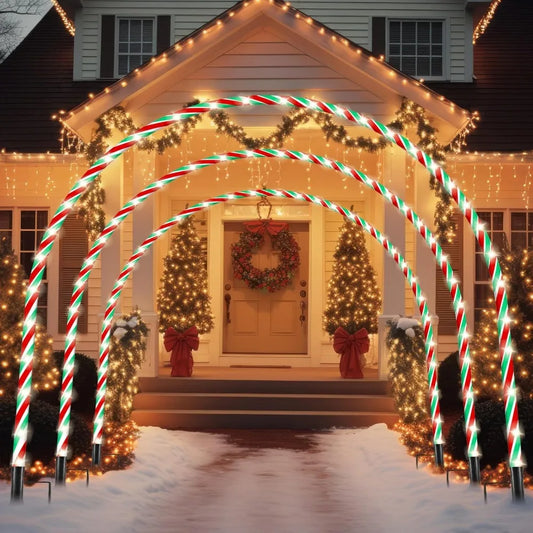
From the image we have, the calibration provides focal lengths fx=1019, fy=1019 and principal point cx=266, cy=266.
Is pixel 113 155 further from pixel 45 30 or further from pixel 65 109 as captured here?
pixel 45 30

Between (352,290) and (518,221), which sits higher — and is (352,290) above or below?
below

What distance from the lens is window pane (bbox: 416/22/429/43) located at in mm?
17828

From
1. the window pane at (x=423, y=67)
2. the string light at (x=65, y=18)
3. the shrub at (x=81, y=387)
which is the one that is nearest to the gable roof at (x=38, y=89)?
the string light at (x=65, y=18)

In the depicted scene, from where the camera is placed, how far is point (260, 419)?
1316cm

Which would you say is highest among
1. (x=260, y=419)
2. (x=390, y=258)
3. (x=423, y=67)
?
(x=423, y=67)

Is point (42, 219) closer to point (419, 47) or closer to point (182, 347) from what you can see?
point (182, 347)

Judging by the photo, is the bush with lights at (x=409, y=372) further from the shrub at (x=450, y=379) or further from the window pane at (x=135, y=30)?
the window pane at (x=135, y=30)

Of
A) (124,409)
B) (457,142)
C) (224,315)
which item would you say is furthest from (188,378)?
(457,142)

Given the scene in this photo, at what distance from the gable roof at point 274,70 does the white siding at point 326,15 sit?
171 inches

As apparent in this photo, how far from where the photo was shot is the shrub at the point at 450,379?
1438 cm

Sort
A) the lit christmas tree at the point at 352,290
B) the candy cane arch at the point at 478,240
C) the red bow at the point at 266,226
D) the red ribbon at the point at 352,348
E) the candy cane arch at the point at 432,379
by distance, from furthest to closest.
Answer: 1. the red bow at the point at 266,226
2. the lit christmas tree at the point at 352,290
3. the red ribbon at the point at 352,348
4. the candy cane arch at the point at 432,379
5. the candy cane arch at the point at 478,240

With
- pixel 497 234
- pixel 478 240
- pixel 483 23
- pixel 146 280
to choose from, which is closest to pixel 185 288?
pixel 146 280

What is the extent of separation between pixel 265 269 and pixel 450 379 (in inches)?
152

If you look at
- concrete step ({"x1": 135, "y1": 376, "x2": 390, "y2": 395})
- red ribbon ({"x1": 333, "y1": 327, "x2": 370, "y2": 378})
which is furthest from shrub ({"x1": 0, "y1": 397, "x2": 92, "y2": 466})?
red ribbon ({"x1": 333, "y1": 327, "x2": 370, "y2": 378})
